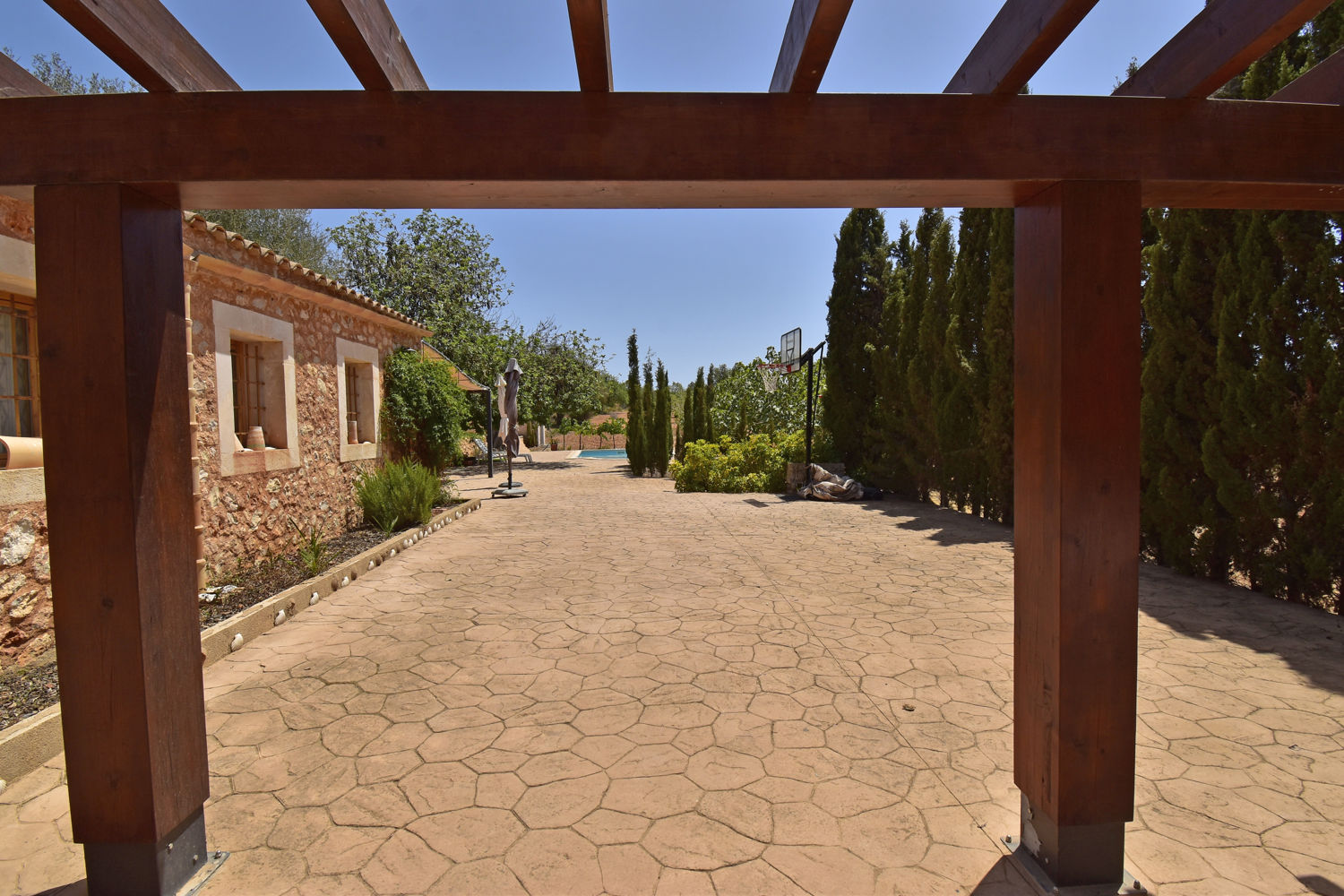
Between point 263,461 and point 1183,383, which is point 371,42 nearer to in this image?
point 263,461

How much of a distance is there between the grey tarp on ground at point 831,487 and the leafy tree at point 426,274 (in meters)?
12.1

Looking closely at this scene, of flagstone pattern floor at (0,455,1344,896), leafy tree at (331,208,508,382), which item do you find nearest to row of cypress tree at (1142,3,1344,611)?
flagstone pattern floor at (0,455,1344,896)

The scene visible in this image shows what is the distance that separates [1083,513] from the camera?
185 centimetres

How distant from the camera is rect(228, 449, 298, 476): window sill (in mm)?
5668

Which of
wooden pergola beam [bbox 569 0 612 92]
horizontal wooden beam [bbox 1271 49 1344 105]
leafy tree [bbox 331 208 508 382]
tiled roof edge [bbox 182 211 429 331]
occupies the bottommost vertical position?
wooden pergola beam [bbox 569 0 612 92]

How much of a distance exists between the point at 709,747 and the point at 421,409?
813cm

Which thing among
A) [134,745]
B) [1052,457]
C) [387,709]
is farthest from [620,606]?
[1052,457]

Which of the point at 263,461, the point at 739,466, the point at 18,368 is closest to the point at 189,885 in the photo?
the point at 18,368

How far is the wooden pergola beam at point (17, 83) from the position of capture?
189 centimetres

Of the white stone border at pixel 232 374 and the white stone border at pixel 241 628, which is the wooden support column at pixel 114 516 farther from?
the white stone border at pixel 232 374

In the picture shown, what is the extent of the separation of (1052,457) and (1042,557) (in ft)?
0.99

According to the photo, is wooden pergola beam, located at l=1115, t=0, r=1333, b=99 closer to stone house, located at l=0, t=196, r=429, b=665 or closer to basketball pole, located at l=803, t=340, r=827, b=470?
stone house, located at l=0, t=196, r=429, b=665

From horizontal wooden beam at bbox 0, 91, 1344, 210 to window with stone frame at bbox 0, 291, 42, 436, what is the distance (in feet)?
9.75

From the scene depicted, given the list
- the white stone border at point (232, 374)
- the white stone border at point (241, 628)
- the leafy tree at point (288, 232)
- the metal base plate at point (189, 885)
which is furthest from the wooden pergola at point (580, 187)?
the leafy tree at point (288, 232)
